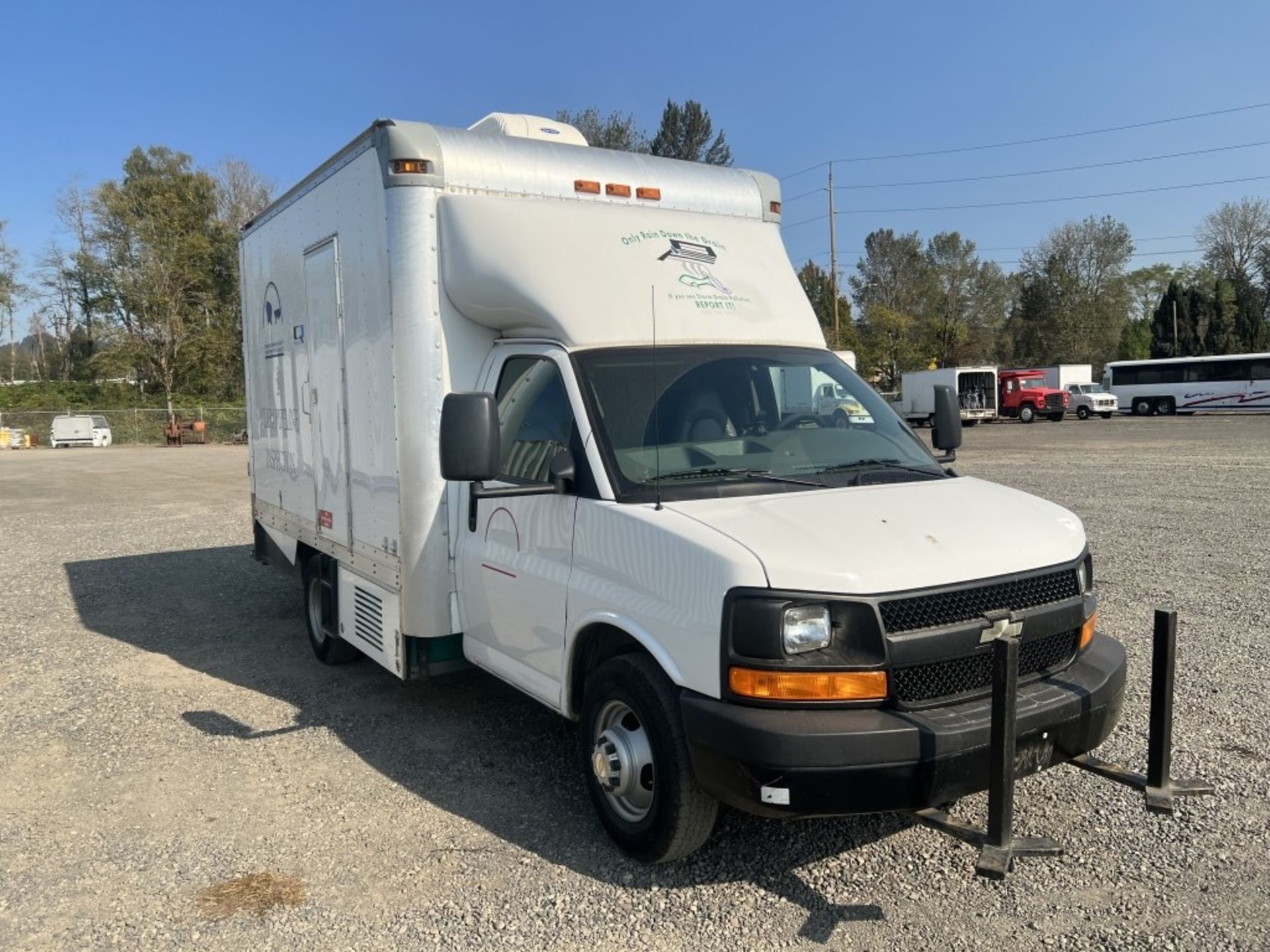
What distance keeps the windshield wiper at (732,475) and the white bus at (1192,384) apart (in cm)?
5028

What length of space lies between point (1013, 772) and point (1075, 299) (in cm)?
8100

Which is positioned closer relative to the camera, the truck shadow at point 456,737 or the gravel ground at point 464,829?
the gravel ground at point 464,829

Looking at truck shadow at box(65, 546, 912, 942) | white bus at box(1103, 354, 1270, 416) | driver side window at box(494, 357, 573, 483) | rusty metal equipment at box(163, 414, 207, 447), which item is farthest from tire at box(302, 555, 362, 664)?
white bus at box(1103, 354, 1270, 416)

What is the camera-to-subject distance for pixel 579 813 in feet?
13.9

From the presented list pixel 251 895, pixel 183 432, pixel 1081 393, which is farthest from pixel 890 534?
pixel 1081 393

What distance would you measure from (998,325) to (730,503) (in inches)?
3293

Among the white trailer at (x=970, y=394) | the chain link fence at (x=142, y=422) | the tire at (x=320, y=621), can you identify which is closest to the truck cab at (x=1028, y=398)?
the white trailer at (x=970, y=394)

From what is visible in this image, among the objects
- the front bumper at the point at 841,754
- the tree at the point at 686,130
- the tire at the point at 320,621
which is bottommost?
the tire at the point at 320,621

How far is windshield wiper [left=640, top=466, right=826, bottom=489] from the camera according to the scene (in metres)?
3.89

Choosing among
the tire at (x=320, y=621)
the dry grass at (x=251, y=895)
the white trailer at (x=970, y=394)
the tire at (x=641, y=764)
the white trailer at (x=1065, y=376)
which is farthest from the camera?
the white trailer at (x=1065, y=376)

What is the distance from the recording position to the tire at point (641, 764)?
135 inches

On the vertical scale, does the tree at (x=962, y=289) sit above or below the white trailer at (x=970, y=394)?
above

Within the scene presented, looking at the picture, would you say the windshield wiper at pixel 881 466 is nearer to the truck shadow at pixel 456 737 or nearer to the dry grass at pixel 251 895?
the truck shadow at pixel 456 737

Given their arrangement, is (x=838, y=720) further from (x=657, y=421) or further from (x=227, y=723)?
(x=227, y=723)
